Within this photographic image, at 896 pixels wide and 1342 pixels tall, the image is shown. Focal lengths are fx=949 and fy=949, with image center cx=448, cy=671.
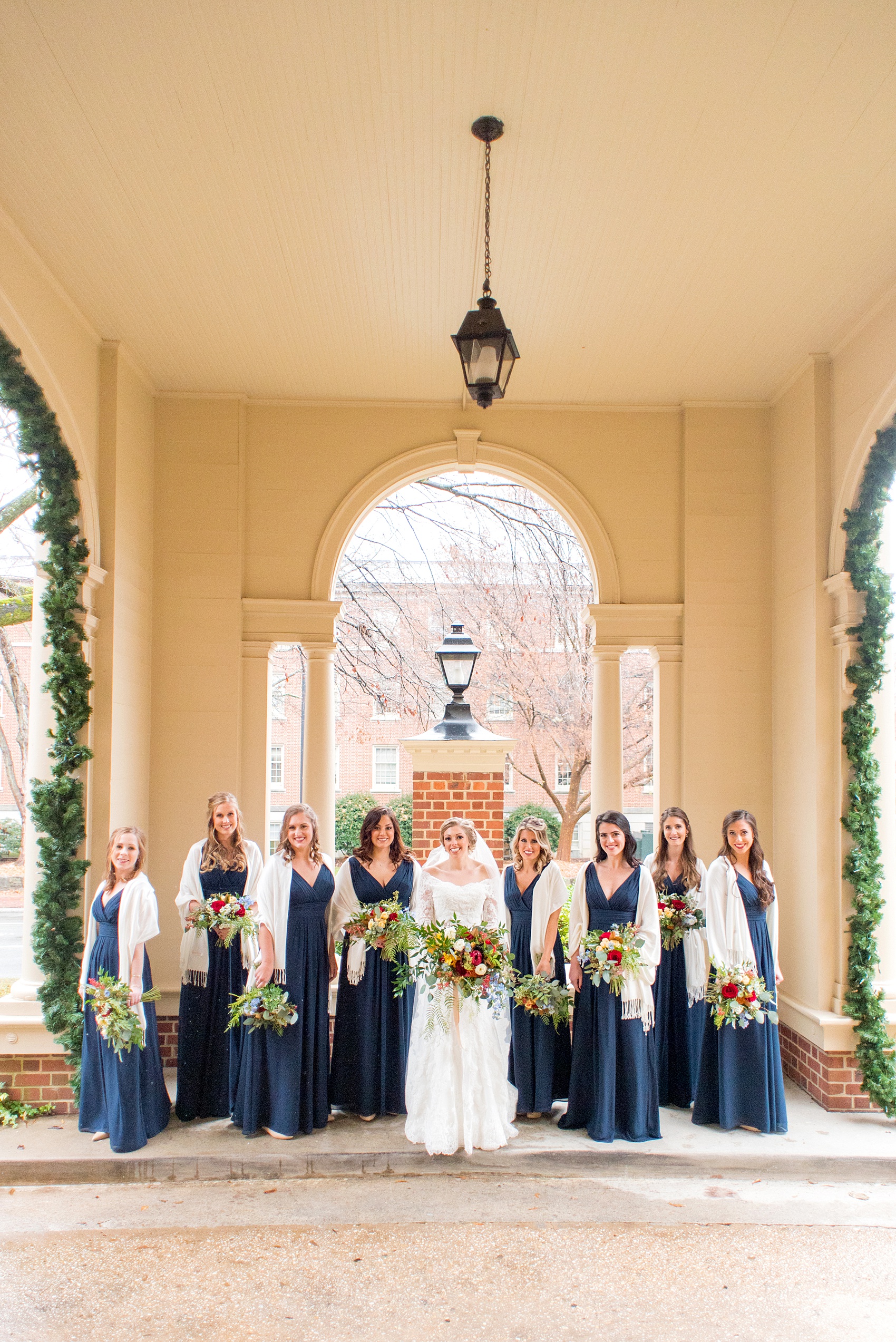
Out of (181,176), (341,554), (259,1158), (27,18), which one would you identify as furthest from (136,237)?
(259,1158)

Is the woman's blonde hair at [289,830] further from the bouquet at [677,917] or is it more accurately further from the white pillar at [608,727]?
the white pillar at [608,727]

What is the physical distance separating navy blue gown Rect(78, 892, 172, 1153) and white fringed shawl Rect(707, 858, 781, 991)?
306 cm

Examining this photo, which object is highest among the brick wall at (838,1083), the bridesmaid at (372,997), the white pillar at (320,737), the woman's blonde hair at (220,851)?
the white pillar at (320,737)

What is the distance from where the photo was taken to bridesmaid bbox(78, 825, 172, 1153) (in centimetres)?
484

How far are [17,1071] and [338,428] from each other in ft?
15.0

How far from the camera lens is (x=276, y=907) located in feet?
16.6

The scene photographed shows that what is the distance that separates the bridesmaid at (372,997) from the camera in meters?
5.22

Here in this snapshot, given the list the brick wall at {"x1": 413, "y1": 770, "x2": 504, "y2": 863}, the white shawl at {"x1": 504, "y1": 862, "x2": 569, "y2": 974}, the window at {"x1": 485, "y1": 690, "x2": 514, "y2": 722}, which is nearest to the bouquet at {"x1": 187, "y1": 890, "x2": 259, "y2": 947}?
the white shawl at {"x1": 504, "y1": 862, "x2": 569, "y2": 974}

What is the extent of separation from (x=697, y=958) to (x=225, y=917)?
2.63 metres

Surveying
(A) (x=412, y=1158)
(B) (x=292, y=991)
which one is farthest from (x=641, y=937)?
(B) (x=292, y=991)

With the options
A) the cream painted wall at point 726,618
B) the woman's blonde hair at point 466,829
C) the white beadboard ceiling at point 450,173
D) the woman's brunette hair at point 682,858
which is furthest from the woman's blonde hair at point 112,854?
the cream painted wall at point 726,618

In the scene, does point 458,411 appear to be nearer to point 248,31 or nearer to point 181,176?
point 181,176

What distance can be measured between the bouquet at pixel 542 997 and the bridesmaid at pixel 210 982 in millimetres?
1521

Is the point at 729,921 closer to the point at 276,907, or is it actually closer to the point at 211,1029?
the point at 276,907
